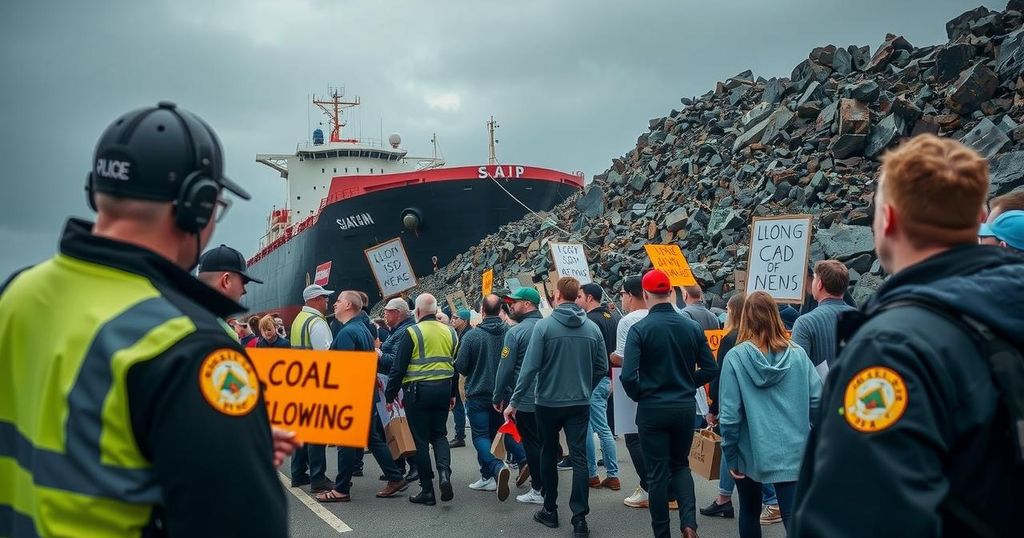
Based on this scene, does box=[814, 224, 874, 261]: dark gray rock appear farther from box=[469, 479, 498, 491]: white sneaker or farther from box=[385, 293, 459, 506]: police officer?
box=[385, 293, 459, 506]: police officer

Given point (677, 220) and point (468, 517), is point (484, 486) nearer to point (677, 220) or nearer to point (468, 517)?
point (468, 517)

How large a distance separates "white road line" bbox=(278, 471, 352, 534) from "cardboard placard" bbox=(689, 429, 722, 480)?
3016mm

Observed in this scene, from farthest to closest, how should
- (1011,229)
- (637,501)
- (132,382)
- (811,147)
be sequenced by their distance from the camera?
(811,147) → (637,501) → (1011,229) → (132,382)

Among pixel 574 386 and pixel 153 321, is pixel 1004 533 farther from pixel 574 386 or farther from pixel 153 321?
pixel 574 386

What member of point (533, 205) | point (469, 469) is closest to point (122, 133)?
point (469, 469)

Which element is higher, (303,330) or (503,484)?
(303,330)

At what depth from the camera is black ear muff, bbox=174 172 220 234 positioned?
167cm

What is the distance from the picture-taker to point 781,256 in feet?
25.8

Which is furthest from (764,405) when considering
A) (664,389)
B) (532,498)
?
(532,498)

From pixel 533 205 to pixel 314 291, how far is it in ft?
68.2

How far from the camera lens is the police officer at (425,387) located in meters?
7.16

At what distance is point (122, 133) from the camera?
1661 mm

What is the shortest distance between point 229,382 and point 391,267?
11.7m

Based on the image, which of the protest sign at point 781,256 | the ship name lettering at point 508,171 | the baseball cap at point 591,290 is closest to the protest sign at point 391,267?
the baseball cap at point 591,290
